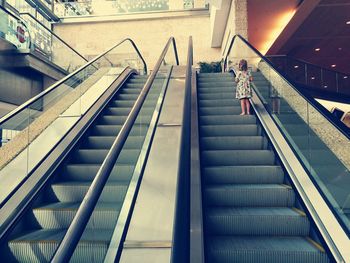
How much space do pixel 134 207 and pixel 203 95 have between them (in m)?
3.38

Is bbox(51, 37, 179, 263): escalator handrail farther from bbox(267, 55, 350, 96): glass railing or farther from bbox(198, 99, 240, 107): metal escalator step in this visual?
bbox(267, 55, 350, 96): glass railing

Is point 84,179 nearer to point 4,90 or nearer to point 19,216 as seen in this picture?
point 19,216

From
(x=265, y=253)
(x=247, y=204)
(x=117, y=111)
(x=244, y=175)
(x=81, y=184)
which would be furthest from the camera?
(x=117, y=111)

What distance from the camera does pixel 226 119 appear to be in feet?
16.0

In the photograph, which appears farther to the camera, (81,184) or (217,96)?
(217,96)

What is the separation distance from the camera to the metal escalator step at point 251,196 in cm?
312

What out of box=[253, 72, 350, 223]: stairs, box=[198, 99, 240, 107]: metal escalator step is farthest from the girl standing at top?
box=[253, 72, 350, 223]: stairs

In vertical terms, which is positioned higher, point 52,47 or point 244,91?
point 52,47

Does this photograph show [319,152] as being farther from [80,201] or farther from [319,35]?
[319,35]

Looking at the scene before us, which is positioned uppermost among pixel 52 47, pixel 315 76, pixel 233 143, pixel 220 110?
pixel 52 47

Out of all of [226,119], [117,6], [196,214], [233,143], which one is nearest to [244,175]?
[233,143]

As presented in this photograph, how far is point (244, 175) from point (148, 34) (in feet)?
41.5

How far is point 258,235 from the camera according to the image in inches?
110

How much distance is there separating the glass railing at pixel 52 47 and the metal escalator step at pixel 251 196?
7.47 metres
